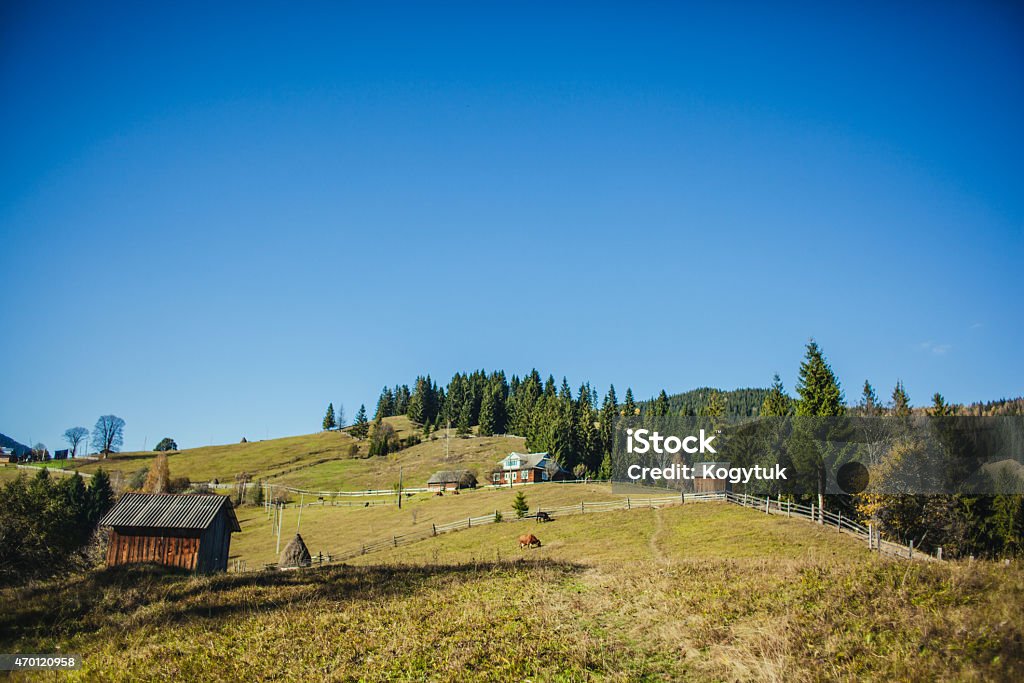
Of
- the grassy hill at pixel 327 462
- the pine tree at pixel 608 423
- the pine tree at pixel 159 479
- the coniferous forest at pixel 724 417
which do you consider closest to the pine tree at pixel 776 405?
the coniferous forest at pixel 724 417

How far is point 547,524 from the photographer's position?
180ft

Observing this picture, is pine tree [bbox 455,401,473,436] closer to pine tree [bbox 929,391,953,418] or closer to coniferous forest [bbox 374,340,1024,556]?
coniferous forest [bbox 374,340,1024,556]

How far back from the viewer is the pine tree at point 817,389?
5884 centimetres

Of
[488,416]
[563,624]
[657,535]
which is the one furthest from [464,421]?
[563,624]

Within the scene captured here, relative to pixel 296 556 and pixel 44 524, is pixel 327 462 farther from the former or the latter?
pixel 296 556

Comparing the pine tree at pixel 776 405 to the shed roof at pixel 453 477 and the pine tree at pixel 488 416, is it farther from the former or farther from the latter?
the pine tree at pixel 488 416

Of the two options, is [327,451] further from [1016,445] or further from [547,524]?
[1016,445]

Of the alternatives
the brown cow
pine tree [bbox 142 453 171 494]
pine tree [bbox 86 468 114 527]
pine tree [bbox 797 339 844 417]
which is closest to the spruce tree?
pine tree [bbox 797 339 844 417]

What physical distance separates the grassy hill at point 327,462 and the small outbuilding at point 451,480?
19.1ft

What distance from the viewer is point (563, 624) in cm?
1108

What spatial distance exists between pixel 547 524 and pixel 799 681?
161 feet

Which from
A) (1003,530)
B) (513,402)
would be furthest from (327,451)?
(1003,530)

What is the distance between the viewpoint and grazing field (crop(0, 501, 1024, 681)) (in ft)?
27.8

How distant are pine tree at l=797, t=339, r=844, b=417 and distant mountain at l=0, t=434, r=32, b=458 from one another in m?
165
